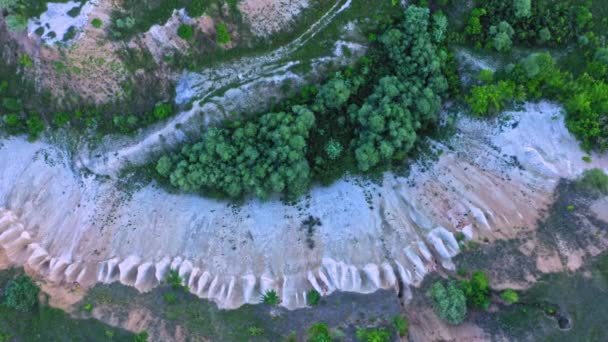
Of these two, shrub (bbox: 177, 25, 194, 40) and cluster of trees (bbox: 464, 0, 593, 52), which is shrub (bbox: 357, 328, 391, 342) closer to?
cluster of trees (bbox: 464, 0, 593, 52)

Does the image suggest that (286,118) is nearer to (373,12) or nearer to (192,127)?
(192,127)

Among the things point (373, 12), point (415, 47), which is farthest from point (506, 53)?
point (373, 12)

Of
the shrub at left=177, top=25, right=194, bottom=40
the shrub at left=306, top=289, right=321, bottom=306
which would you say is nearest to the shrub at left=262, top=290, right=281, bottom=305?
the shrub at left=306, top=289, right=321, bottom=306

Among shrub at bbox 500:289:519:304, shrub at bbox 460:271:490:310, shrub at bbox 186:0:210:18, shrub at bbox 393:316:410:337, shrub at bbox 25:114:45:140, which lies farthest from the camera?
shrub at bbox 25:114:45:140

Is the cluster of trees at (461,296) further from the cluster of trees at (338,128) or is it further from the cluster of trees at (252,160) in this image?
the cluster of trees at (252,160)

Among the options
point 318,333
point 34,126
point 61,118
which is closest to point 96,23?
point 61,118
